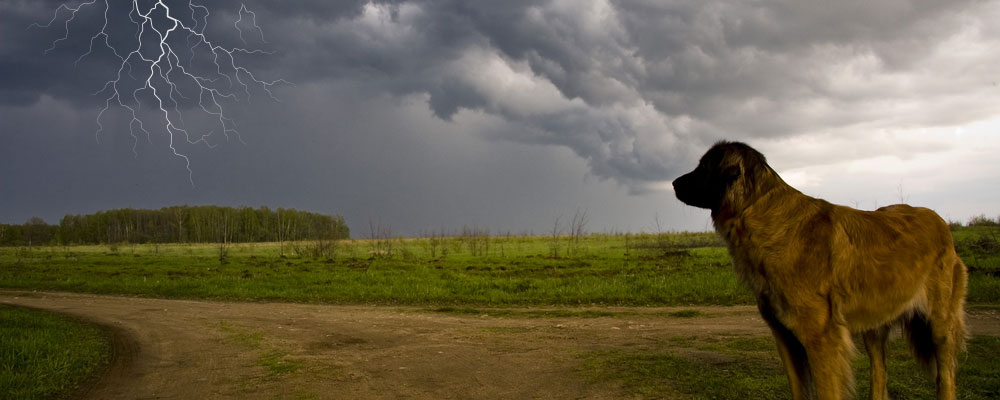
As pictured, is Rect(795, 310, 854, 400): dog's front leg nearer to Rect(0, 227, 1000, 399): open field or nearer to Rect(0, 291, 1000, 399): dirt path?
Rect(0, 227, 1000, 399): open field

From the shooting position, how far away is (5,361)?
26.6 feet

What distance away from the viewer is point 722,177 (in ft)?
13.6

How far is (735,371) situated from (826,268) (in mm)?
2944

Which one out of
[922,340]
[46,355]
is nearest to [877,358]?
[922,340]

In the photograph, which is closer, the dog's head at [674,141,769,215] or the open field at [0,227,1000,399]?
the dog's head at [674,141,769,215]

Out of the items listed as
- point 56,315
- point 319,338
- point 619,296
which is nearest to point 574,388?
point 319,338

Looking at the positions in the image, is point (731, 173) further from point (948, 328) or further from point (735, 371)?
point (735, 371)

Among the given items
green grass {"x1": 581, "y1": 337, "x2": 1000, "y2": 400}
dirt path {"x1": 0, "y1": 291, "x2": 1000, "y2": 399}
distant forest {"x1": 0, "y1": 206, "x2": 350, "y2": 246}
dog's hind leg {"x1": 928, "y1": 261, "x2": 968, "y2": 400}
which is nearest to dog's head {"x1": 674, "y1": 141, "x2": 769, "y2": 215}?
dog's hind leg {"x1": 928, "y1": 261, "x2": 968, "y2": 400}

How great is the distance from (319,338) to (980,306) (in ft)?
45.5

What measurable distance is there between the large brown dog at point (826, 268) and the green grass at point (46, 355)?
26.1 ft

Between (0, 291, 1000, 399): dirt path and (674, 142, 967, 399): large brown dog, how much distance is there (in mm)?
2330

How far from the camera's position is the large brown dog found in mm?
3766

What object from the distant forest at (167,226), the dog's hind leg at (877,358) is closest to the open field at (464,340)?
the dog's hind leg at (877,358)

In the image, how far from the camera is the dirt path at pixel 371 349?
6297 millimetres
